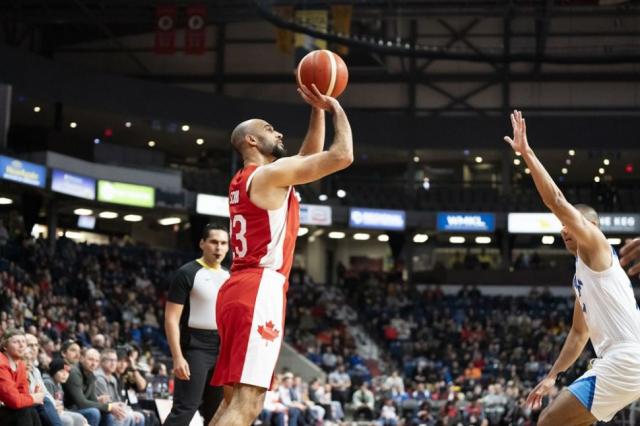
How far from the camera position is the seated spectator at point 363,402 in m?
24.4

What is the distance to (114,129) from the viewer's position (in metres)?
38.8

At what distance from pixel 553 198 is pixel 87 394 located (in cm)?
667

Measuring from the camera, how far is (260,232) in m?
6.39

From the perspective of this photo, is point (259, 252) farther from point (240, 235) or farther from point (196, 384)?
point (196, 384)

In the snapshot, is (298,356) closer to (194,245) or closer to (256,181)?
(194,245)

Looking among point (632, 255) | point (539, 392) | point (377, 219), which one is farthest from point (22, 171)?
point (632, 255)

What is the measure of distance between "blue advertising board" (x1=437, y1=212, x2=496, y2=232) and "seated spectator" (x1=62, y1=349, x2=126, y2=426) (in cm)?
2782

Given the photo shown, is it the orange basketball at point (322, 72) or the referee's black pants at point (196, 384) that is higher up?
the orange basketball at point (322, 72)

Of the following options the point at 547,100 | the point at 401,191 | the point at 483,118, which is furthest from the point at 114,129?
the point at 547,100

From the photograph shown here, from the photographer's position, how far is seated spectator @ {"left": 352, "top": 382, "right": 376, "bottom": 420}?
2439 cm

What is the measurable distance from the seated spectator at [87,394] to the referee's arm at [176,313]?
3076mm

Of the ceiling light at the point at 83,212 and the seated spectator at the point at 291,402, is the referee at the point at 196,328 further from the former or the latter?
the ceiling light at the point at 83,212

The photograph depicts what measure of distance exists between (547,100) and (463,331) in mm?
11010

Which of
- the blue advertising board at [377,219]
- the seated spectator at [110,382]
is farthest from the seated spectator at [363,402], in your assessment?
the blue advertising board at [377,219]
